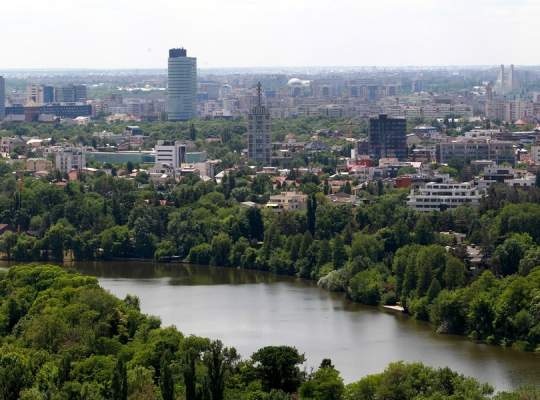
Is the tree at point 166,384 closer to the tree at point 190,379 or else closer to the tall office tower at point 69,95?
the tree at point 190,379

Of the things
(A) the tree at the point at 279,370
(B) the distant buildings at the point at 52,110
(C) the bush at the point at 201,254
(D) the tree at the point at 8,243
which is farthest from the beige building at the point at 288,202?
(B) the distant buildings at the point at 52,110

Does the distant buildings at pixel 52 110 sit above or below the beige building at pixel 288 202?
below

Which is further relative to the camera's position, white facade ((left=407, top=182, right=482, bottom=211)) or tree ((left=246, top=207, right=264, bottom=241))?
white facade ((left=407, top=182, right=482, bottom=211))

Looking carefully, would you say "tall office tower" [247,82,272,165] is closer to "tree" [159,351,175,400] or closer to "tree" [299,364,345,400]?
"tree" [299,364,345,400]

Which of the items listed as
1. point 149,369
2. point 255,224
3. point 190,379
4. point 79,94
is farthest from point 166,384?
point 79,94

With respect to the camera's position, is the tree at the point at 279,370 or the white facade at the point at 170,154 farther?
the white facade at the point at 170,154

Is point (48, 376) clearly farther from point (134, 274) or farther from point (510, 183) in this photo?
point (510, 183)

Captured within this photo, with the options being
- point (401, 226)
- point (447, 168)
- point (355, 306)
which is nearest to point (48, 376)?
point (355, 306)

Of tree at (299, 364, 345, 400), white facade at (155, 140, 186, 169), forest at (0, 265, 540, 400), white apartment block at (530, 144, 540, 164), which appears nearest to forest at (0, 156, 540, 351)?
forest at (0, 265, 540, 400)
